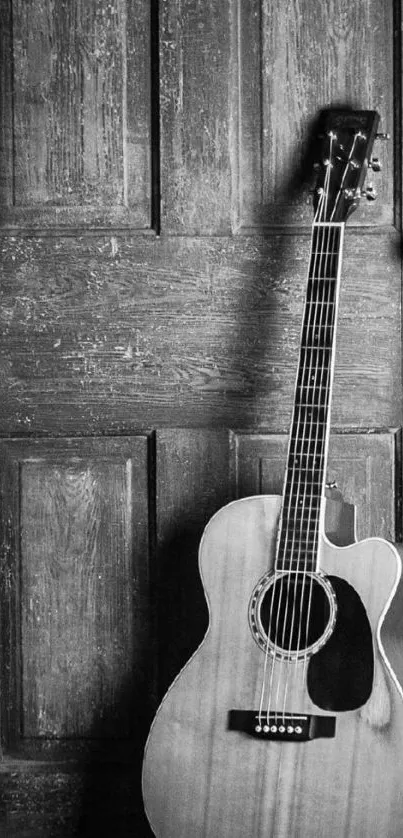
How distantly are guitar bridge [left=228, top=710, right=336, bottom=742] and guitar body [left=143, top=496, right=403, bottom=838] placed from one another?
0.01 metres

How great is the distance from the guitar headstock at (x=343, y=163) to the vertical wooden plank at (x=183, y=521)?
20.1 inches

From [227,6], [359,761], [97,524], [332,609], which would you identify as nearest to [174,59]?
[227,6]

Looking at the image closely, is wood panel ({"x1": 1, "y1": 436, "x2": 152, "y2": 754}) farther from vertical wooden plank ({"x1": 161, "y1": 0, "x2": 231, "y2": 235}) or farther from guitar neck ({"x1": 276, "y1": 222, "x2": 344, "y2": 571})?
vertical wooden plank ({"x1": 161, "y1": 0, "x2": 231, "y2": 235})

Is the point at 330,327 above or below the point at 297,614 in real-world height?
above

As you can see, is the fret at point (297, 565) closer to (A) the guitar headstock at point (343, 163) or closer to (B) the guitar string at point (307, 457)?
(B) the guitar string at point (307, 457)

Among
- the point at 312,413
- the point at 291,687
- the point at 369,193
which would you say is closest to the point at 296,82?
the point at 369,193

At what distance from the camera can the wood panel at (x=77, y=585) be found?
1.87m

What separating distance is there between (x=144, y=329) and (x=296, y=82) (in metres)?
0.60

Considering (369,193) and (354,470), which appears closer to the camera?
(369,193)

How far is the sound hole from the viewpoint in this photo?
155 cm

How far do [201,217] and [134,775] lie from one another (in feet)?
3.89

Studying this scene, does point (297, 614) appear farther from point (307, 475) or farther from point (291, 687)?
point (307, 475)

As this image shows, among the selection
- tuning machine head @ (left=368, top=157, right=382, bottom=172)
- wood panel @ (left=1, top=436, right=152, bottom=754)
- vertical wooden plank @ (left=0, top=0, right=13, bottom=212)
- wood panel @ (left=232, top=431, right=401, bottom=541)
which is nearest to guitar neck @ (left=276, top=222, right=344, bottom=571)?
tuning machine head @ (left=368, top=157, right=382, bottom=172)

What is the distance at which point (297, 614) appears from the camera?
1.56m
